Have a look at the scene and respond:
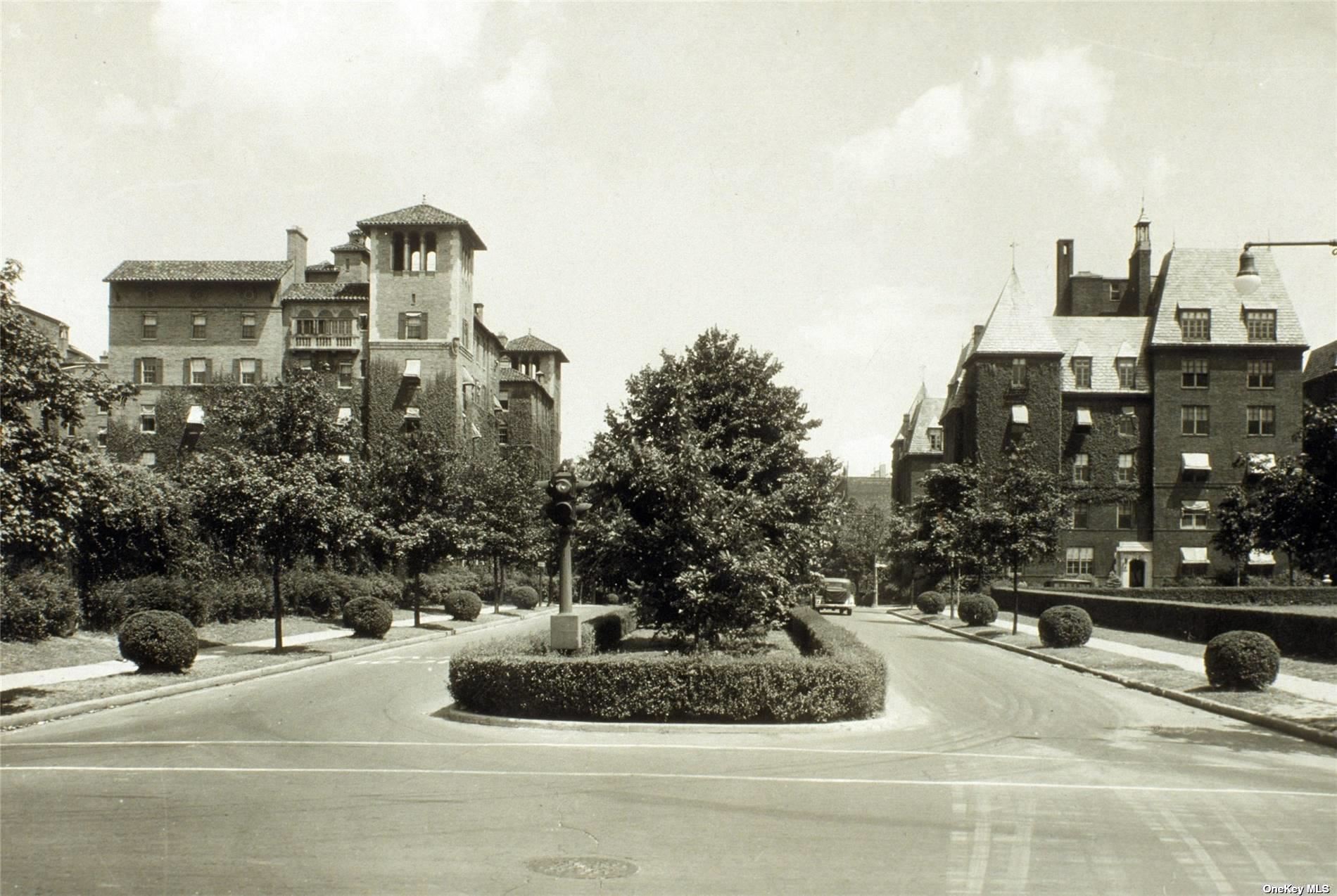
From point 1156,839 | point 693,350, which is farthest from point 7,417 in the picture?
point 693,350

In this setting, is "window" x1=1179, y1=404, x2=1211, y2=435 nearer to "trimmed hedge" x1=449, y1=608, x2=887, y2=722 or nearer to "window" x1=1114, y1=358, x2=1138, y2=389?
"window" x1=1114, y1=358, x2=1138, y2=389

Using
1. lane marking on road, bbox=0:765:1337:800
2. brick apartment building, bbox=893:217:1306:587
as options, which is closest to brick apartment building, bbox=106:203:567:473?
brick apartment building, bbox=893:217:1306:587

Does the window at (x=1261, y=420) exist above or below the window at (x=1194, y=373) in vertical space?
below

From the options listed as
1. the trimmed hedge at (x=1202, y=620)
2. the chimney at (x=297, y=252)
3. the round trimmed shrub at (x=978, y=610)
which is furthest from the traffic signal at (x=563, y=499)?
the chimney at (x=297, y=252)

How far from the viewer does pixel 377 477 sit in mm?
35625

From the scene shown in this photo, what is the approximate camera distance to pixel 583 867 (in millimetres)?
7957

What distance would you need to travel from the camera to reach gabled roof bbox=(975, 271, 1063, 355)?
2648 inches

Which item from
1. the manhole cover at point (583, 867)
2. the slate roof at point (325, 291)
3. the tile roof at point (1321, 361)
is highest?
the slate roof at point (325, 291)

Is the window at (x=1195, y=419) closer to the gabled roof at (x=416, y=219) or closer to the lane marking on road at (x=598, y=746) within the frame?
the gabled roof at (x=416, y=219)

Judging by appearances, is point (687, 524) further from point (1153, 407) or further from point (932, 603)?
point (1153, 407)

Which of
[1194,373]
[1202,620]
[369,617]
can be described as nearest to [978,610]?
[1202,620]

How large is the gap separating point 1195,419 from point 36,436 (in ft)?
213

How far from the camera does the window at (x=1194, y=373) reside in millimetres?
66188

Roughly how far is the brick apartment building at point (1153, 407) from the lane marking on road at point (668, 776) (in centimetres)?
5540
